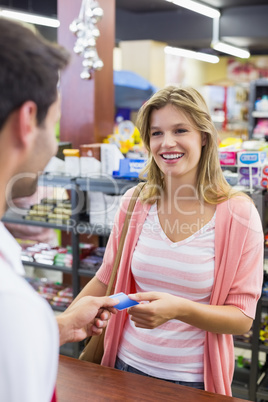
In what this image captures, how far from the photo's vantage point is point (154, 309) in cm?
156

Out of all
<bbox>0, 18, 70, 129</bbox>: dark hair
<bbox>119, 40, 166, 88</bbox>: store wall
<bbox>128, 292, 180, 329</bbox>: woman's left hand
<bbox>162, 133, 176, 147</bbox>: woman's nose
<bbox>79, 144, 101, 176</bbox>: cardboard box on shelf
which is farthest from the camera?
<bbox>119, 40, 166, 88</bbox>: store wall

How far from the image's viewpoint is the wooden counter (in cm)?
146

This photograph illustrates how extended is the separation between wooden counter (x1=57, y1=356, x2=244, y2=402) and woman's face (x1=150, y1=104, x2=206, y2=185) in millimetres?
761

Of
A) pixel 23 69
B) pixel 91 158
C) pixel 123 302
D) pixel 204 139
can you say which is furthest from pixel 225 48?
pixel 23 69

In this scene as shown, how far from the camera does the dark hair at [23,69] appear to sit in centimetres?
73

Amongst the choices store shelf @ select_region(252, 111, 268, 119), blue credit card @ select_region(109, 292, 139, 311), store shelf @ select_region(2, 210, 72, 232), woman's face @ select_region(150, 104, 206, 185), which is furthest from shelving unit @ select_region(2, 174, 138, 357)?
store shelf @ select_region(252, 111, 268, 119)

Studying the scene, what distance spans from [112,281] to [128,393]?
49 cm

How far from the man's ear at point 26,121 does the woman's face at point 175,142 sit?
1.11 metres

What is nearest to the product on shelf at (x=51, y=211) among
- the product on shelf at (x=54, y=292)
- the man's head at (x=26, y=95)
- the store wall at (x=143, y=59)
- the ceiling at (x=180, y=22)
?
the product on shelf at (x=54, y=292)

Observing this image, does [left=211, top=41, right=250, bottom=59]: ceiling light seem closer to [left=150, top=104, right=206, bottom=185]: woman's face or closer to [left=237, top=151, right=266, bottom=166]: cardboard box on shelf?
[left=237, top=151, right=266, bottom=166]: cardboard box on shelf

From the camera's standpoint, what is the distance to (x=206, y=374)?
67.1 inches

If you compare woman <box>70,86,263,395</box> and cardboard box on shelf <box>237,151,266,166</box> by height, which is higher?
cardboard box on shelf <box>237,151,266,166</box>

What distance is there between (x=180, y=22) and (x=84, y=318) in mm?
11108

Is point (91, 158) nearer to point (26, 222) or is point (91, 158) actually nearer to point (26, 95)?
point (26, 222)
